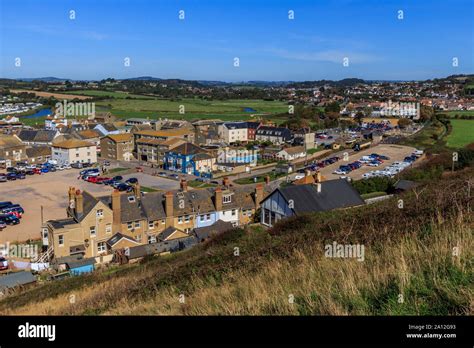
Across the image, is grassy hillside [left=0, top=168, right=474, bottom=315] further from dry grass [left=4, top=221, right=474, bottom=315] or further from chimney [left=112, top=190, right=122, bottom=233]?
chimney [left=112, top=190, right=122, bottom=233]

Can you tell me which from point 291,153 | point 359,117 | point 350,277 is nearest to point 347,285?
point 350,277

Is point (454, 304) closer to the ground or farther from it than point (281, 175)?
farther from it

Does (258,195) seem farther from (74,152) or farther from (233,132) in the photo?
(233,132)

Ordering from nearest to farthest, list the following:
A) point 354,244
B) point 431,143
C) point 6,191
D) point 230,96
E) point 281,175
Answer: point 354,244
point 6,191
point 281,175
point 431,143
point 230,96

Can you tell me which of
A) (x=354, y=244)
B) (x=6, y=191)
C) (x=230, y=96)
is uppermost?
(x=230, y=96)

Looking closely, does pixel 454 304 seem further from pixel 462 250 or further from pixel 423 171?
pixel 423 171

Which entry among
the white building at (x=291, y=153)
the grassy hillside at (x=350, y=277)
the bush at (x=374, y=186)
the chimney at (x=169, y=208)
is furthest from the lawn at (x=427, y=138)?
the grassy hillside at (x=350, y=277)

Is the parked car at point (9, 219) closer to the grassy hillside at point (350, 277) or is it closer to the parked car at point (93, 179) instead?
the parked car at point (93, 179)
